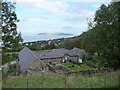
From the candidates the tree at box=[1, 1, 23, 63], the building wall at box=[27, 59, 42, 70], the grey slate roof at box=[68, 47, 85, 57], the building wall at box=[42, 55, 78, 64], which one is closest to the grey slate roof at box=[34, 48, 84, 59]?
the grey slate roof at box=[68, 47, 85, 57]

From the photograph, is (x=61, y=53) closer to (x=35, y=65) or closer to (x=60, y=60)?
(x=60, y=60)

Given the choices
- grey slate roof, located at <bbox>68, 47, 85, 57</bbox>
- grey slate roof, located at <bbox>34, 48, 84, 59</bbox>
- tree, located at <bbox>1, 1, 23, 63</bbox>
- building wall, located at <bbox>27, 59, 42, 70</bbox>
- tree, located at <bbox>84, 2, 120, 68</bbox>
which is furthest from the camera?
grey slate roof, located at <bbox>68, 47, 85, 57</bbox>

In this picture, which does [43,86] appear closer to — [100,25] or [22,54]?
[100,25]

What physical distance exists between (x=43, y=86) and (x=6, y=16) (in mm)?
1977

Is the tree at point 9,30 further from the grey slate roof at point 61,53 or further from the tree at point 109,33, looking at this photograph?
the grey slate roof at point 61,53

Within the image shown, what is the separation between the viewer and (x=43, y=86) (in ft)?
10.5

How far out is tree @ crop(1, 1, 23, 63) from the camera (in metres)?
3.53

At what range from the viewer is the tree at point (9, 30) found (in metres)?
3.53

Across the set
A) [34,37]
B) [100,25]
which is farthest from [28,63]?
[100,25]

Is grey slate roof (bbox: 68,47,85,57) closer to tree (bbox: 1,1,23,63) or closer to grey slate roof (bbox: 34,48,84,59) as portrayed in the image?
grey slate roof (bbox: 34,48,84,59)

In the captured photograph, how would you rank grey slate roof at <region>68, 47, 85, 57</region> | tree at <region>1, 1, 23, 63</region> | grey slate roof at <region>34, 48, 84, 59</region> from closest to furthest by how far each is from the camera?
tree at <region>1, 1, 23, 63</region>, grey slate roof at <region>34, 48, 84, 59</region>, grey slate roof at <region>68, 47, 85, 57</region>

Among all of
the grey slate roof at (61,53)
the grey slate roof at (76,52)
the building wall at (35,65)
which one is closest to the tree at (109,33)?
the building wall at (35,65)

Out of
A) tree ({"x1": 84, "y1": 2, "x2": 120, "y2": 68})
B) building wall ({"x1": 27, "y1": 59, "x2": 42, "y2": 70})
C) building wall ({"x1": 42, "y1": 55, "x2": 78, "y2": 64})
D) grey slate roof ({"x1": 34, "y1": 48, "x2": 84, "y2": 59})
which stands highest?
tree ({"x1": 84, "y1": 2, "x2": 120, "y2": 68})

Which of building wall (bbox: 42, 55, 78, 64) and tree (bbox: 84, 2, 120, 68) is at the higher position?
tree (bbox: 84, 2, 120, 68)
